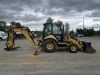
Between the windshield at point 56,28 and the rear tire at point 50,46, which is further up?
the windshield at point 56,28

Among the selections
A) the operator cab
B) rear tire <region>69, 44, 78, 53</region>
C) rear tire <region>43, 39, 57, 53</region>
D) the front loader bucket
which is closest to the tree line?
the operator cab

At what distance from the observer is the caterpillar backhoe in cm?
1755

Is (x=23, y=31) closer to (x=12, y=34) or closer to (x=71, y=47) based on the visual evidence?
(x=12, y=34)

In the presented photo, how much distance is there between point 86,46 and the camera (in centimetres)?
1767

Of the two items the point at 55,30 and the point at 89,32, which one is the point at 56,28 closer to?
the point at 55,30

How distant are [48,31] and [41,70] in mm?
9678

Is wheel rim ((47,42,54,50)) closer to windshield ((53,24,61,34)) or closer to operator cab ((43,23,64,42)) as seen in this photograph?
operator cab ((43,23,64,42))

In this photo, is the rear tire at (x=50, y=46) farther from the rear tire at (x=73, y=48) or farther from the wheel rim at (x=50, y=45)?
the rear tire at (x=73, y=48)

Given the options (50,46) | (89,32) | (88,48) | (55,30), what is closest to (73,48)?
(88,48)

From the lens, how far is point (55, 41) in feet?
58.9

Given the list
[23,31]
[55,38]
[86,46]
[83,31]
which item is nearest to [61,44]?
[55,38]

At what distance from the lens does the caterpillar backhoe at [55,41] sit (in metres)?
17.5

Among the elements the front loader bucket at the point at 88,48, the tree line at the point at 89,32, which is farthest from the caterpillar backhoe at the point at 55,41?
the tree line at the point at 89,32

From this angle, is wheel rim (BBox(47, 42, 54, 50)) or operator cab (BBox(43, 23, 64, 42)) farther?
operator cab (BBox(43, 23, 64, 42))
